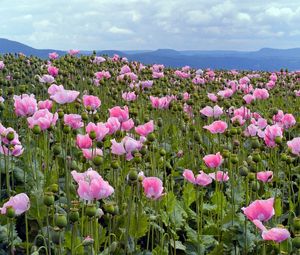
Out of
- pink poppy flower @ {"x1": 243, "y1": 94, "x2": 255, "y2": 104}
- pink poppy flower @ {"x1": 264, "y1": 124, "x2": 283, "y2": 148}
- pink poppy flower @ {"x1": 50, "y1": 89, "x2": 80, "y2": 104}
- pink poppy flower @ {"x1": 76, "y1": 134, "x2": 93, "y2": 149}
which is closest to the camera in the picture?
pink poppy flower @ {"x1": 76, "y1": 134, "x2": 93, "y2": 149}

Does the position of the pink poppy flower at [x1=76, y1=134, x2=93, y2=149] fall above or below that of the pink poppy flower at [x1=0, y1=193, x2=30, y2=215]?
above

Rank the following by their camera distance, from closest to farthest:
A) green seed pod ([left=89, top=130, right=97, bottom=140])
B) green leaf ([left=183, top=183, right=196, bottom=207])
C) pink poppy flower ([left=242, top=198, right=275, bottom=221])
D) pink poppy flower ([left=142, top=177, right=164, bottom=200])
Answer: pink poppy flower ([left=242, top=198, right=275, bottom=221]) < pink poppy flower ([left=142, top=177, right=164, bottom=200]) < green seed pod ([left=89, top=130, right=97, bottom=140]) < green leaf ([left=183, top=183, right=196, bottom=207])

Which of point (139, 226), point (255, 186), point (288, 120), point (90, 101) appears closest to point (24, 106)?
point (90, 101)

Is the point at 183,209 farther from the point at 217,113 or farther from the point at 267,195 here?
the point at 217,113

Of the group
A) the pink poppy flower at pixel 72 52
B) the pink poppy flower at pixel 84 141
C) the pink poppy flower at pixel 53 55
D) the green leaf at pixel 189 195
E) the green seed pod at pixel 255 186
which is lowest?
the green leaf at pixel 189 195

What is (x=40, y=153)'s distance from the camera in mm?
4688

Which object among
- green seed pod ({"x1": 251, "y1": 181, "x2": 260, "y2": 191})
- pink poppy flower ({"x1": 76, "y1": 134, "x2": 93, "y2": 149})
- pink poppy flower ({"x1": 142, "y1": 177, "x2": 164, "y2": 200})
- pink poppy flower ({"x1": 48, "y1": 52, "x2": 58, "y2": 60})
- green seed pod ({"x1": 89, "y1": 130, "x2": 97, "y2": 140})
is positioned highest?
pink poppy flower ({"x1": 48, "y1": 52, "x2": 58, "y2": 60})

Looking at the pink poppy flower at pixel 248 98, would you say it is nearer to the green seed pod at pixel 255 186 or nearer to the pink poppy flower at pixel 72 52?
the green seed pod at pixel 255 186

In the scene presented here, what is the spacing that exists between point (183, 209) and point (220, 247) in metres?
0.75

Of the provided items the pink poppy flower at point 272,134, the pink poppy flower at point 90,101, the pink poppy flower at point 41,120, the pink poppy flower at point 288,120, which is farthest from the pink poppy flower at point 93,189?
the pink poppy flower at point 288,120

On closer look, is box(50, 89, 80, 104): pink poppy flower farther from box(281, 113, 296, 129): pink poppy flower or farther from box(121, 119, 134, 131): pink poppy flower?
box(281, 113, 296, 129): pink poppy flower

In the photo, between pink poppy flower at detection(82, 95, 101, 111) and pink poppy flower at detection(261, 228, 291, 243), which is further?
pink poppy flower at detection(82, 95, 101, 111)

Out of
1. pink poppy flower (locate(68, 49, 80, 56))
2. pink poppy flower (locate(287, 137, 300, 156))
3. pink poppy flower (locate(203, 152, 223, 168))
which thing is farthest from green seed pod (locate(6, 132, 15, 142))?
pink poppy flower (locate(68, 49, 80, 56))

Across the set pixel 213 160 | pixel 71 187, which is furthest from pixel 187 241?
pixel 71 187
